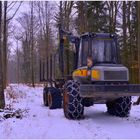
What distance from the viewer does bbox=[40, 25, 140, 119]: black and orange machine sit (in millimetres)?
11758

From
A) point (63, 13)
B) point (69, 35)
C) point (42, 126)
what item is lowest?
point (42, 126)

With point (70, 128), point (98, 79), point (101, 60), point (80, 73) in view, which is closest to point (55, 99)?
point (80, 73)

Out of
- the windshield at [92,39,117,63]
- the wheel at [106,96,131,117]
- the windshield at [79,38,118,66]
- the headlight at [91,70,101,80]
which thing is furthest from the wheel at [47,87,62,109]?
the headlight at [91,70,101,80]

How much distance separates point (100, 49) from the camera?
12852 mm

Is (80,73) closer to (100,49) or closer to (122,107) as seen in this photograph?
(100,49)

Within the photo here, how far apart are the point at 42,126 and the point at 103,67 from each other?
2796 millimetres

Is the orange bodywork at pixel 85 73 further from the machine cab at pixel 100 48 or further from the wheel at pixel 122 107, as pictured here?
the wheel at pixel 122 107

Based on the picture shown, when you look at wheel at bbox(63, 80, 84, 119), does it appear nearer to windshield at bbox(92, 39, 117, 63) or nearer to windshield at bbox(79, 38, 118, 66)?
windshield at bbox(79, 38, 118, 66)

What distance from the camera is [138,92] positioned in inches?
470

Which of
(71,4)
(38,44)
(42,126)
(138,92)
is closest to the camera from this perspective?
(42,126)

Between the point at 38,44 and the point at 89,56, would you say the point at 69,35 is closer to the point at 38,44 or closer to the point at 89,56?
the point at 89,56

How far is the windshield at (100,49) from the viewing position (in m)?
12.8

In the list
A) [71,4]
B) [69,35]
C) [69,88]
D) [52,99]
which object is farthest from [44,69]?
[71,4]

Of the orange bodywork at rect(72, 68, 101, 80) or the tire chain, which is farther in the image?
the tire chain
